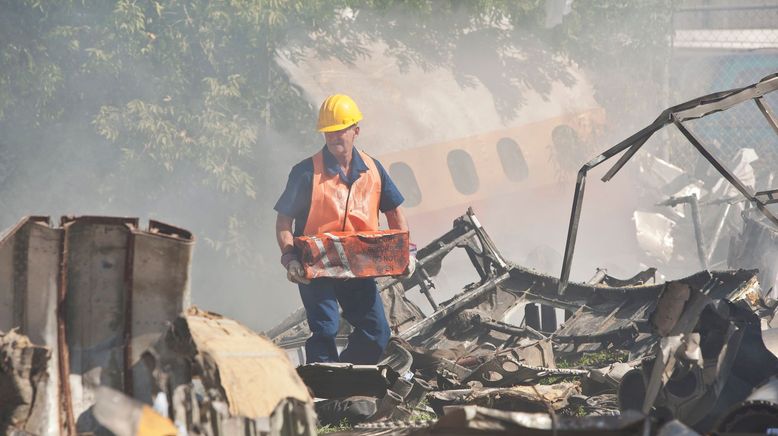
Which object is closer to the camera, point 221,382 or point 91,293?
point 221,382

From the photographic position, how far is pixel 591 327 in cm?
785

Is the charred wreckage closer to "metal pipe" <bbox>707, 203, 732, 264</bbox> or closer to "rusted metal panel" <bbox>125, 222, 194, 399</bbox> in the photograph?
"rusted metal panel" <bbox>125, 222, 194, 399</bbox>

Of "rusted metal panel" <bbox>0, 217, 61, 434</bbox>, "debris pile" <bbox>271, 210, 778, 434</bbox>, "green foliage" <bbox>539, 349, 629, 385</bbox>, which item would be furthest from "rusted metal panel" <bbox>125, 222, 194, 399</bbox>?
"green foliage" <bbox>539, 349, 629, 385</bbox>

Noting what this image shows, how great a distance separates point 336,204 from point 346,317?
0.80m

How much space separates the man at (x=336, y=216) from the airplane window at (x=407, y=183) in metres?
8.56

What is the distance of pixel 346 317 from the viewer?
23.2 feet

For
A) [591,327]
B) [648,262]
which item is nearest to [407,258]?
[591,327]

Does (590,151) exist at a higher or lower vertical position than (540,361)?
higher

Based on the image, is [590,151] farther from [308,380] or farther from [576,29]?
[308,380]

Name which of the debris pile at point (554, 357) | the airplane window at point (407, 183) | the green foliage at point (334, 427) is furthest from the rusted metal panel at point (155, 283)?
the airplane window at point (407, 183)

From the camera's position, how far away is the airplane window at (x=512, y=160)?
1720 cm

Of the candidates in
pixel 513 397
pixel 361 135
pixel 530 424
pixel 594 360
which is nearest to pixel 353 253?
pixel 513 397

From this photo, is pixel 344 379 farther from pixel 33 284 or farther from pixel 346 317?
pixel 33 284

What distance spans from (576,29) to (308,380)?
50.6ft
